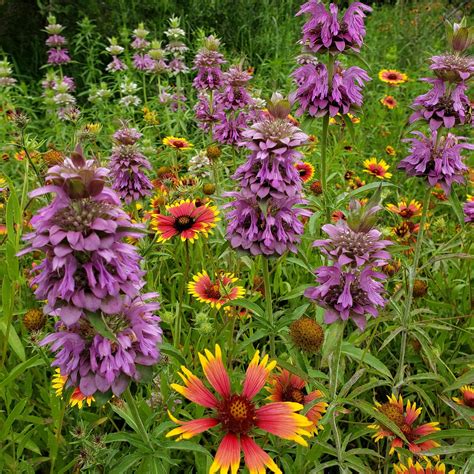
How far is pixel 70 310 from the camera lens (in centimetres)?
107

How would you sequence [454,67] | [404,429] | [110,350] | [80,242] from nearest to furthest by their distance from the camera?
[80,242] < [110,350] < [404,429] < [454,67]

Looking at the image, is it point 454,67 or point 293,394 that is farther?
point 454,67

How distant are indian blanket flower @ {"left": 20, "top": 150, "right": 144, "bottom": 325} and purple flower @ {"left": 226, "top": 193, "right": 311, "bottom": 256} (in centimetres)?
66

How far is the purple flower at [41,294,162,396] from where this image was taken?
1173 mm

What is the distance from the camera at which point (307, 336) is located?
1630mm

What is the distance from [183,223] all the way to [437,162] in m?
1.13

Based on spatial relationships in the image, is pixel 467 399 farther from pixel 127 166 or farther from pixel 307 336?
pixel 127 166

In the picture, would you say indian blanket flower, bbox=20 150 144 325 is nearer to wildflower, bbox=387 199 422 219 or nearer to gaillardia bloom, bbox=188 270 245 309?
gaillardia bloom, bbox=188 270 245 309

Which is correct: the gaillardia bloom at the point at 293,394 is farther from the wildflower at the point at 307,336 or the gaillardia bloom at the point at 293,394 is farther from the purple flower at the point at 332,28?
the purple flower at the point at 332,28

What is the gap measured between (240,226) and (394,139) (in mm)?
3307

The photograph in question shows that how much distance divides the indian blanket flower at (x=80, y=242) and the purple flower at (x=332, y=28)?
4.53 feet

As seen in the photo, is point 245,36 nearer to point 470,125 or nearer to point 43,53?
point 43,53

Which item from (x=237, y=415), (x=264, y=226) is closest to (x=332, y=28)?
(x=264, y=226)

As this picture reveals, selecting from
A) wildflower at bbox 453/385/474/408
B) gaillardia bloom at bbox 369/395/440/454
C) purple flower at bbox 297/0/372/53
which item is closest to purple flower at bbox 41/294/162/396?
gaillardia bloom at bbox 369/395/440/454
